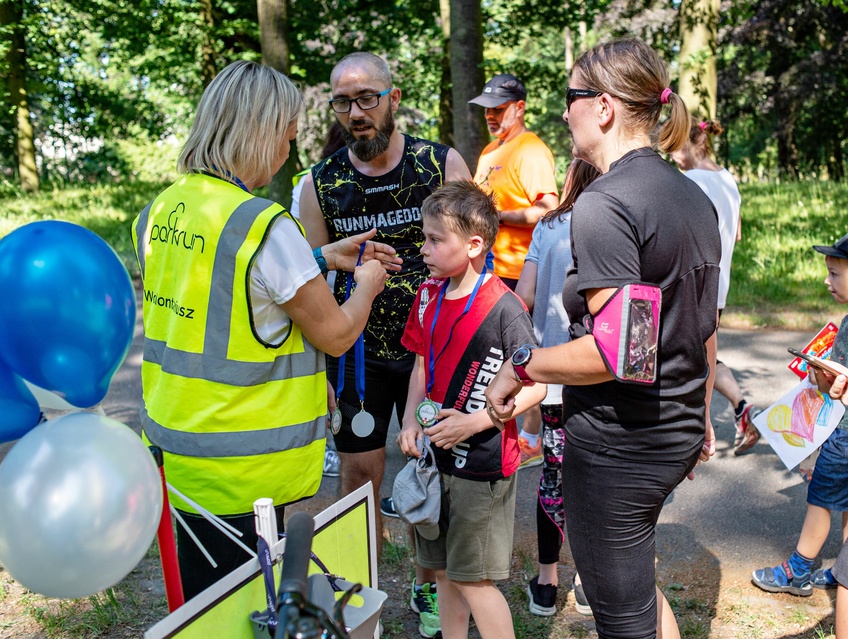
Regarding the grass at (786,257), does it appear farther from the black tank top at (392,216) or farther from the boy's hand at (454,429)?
the boy's hand at (454,429)

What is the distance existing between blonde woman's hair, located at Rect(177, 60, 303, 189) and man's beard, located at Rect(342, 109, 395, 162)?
1055mm

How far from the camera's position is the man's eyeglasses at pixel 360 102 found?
335cm

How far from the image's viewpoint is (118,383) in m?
6.54

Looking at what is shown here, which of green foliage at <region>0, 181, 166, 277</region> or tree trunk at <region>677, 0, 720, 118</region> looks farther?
green foliage at <region>0, 181, 166, 277</region>

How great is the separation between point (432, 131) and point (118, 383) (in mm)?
20191

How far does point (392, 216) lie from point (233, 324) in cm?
142

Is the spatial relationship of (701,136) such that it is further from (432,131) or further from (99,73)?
(99,73)

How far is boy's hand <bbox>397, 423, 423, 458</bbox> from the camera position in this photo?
2.77 metres

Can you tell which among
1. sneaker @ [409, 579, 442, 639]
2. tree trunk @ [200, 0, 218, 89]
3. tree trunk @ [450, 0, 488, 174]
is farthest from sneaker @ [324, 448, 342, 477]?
tree trunk @ [200, 0, 218, 89]

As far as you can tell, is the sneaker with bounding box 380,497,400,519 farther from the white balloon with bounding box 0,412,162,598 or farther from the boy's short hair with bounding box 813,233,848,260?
the white balloon with bounding box 0,412,162,598

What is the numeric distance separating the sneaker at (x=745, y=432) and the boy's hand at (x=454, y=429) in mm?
2890

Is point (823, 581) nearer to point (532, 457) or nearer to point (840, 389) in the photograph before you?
point (840, 389)

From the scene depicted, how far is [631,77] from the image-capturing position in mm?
2029

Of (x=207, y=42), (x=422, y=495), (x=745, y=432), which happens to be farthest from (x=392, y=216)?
(x=207, y=42)
